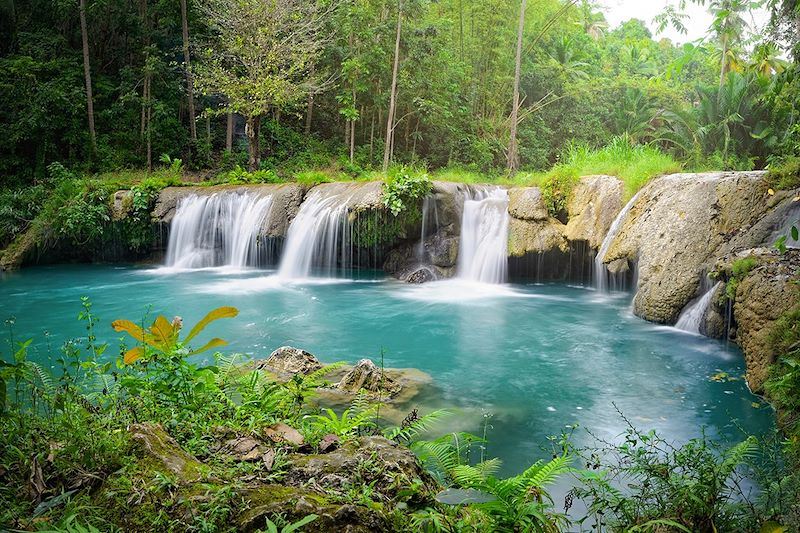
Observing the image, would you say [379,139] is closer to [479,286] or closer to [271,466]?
[479,286]

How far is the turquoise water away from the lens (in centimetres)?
556

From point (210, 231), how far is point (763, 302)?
1399cm

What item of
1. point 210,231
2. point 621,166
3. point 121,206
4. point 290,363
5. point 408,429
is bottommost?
point 290,363

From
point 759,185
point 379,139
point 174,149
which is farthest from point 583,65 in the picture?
point 759,185

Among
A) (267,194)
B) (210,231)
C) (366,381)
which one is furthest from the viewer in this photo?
(210,231)

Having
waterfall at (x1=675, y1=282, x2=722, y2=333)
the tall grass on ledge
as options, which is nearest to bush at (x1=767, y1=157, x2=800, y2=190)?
waterfall at (x1=675, y1=282, x2=722, y2=333)

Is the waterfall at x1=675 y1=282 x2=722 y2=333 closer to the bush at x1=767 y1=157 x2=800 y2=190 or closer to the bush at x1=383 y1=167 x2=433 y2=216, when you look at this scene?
the bush at x1=767 y1=157 x2=800 y2=190

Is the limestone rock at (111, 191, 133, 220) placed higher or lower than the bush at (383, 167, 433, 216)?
lower

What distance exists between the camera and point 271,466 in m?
2.49

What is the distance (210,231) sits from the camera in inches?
634

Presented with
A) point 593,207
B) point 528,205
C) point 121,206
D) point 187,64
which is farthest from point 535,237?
point 187,64

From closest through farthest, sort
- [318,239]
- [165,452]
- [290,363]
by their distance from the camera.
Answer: [165,452], [290,363], [318,239]

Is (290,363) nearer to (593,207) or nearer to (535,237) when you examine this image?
(535,237)

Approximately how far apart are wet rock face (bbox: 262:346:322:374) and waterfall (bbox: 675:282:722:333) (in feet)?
19.5
